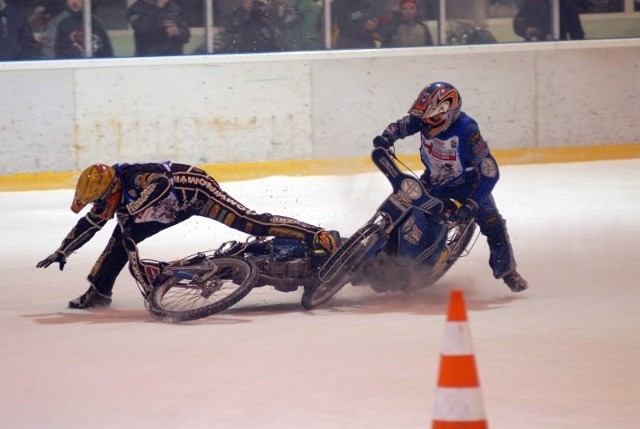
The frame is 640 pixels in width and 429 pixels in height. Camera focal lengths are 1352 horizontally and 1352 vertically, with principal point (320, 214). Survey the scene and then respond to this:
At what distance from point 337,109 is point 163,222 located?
849 centimetres

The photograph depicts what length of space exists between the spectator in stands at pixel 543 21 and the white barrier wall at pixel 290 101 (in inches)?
11.3

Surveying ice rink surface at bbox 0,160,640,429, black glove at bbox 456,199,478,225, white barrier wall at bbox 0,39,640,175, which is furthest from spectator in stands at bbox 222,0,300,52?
black glove at bbox 456,199,478,225

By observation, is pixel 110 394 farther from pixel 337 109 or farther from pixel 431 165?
pixel 337 109

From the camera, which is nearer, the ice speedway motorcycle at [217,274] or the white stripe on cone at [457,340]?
the white stripe on cone at [457,340]

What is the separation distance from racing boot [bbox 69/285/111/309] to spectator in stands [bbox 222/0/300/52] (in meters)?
8.57

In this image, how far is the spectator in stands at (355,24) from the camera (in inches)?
707

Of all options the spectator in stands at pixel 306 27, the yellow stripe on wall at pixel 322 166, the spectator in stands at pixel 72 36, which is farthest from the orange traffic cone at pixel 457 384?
the spectator in stands at pixel 306 27

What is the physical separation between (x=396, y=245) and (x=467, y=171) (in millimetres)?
739

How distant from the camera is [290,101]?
17.3m

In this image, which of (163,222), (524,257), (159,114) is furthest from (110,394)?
(159,114)

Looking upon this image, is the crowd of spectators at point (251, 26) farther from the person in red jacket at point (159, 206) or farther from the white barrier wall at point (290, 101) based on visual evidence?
the person in red jacket at point (159, 206)

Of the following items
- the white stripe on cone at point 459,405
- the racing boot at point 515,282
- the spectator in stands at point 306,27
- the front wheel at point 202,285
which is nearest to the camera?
the white stripe on cone at point 459,405

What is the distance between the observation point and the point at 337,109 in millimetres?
17500

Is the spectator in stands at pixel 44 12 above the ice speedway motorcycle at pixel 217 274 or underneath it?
above
